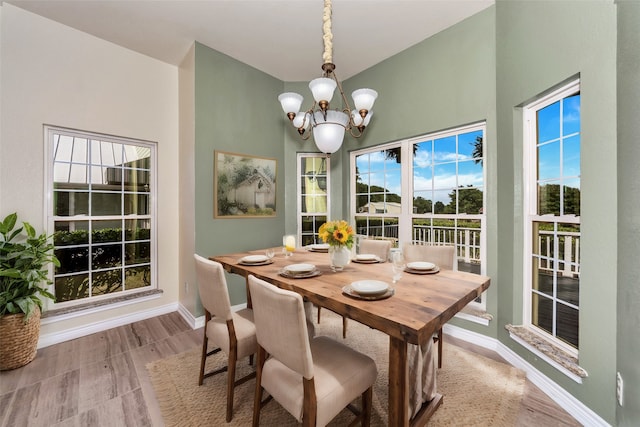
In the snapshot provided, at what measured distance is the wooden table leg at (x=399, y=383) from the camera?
47.7 inches

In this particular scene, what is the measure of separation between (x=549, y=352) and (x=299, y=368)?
1.90 meters

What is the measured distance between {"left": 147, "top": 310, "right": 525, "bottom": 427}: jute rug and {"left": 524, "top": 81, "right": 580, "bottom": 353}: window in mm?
571

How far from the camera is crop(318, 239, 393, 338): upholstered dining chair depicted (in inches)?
106

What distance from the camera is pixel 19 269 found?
228 cm

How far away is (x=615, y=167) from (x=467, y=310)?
5.72 feet

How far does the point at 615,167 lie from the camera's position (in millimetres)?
1481

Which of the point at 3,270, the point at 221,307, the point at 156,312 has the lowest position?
the point at 156,312

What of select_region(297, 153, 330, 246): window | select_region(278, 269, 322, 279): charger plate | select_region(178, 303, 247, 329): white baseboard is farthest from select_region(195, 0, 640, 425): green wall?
select_region(278, 269, 322, 279): charger plate

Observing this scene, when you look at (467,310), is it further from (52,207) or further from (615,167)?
(52,207)

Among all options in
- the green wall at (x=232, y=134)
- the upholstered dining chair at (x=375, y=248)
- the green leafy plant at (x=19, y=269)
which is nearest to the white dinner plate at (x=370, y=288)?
the upholstered dining chair at (x=375, y=248)

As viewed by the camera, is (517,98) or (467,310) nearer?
(517,98)

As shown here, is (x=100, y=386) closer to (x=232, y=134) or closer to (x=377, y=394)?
(x=377, y=394)

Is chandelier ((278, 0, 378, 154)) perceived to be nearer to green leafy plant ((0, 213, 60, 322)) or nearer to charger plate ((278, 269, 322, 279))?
charger plate ((278, 269, 322, 279))

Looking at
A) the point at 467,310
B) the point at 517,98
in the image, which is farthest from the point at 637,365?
the point at 517,98
